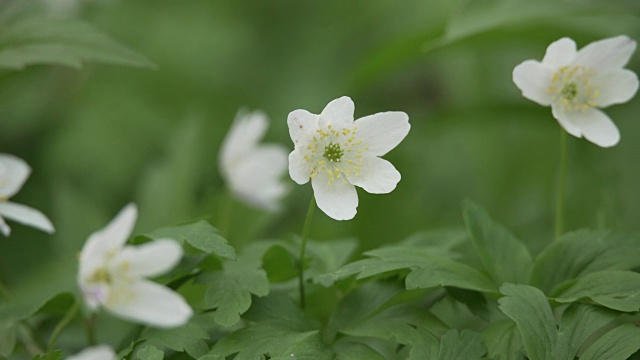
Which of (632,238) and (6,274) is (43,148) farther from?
(632,238)

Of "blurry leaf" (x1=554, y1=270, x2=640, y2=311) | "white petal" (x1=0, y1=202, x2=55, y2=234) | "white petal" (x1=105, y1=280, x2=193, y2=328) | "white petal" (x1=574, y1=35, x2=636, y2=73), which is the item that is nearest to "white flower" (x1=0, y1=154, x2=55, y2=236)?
"white petal" (x1=0, y1=202, x2=55, y2=234)

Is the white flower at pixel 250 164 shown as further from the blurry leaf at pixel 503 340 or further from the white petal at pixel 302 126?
the blurry leaf at pixel 503 340

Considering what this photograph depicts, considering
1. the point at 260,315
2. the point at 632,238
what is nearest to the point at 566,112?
the point at 632,238

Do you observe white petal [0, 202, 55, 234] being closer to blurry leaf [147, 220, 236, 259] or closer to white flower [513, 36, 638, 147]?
blurry leaf [147, 220, 236, 259]

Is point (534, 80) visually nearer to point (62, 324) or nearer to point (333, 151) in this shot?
point (333, 151)

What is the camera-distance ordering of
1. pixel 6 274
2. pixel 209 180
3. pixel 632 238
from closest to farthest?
pixel 632 238
pixel 6 274
pixel 209 180

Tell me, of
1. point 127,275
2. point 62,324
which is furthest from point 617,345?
point 62,324

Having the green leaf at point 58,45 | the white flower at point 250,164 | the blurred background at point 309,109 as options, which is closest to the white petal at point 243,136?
the white flower at point 250,164
